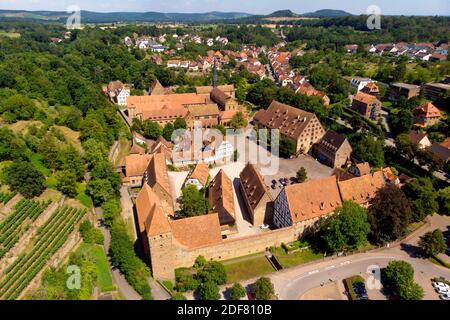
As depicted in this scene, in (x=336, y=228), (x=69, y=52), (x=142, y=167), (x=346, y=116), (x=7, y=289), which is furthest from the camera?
(x=69, y=52)

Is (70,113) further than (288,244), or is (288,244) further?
(70,113)

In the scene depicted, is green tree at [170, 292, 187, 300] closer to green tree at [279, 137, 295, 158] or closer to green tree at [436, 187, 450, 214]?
green tree at [279, 137, 295, 158]

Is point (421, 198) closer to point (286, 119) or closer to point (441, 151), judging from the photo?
point (441, 151)

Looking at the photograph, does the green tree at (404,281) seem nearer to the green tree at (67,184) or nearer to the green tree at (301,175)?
the green tree at (301,175)

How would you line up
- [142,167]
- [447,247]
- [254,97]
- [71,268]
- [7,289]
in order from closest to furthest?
[7,289] < [71,268] < [447,247] < [142,167] < [254,97]

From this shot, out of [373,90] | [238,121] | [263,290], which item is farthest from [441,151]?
[263,290]

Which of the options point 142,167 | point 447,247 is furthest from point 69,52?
point 447,247

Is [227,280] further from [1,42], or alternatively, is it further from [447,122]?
[1,42]

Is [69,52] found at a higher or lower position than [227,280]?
higher

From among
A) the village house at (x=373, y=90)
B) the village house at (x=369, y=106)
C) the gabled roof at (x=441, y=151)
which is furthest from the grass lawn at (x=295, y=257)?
the village house at (x=373, y=90)

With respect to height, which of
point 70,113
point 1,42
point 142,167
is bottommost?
point 142,167
